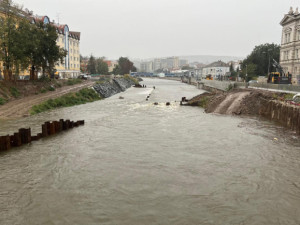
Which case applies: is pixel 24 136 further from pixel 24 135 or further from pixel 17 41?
pixel 17 41

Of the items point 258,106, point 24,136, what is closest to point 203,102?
point 258,106

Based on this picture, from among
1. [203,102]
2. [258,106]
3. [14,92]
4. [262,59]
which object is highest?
[262,59]

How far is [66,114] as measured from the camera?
28.5 meters

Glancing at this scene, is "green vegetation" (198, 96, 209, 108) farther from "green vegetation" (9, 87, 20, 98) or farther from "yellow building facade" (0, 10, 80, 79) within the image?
"yellow building facade" (0, 10, 80, 79)

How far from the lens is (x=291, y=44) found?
61.0 metres

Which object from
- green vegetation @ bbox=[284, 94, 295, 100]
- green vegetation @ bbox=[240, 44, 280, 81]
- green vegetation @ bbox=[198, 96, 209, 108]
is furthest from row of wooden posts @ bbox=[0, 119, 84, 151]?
green vegetation @ bbox=[240, 44, 280, 81]

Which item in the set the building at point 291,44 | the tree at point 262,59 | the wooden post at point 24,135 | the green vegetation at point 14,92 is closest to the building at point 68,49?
the green vegetation at point 14,92

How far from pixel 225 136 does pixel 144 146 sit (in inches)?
264

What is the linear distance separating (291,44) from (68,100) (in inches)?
Answer: 2062

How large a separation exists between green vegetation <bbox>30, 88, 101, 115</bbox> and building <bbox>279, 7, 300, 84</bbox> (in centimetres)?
4279

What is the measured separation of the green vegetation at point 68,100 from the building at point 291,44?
4279 cm

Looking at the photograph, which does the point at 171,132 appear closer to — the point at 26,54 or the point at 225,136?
the point at 225,136

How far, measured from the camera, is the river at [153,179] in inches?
348

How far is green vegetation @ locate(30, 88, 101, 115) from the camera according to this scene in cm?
2912
